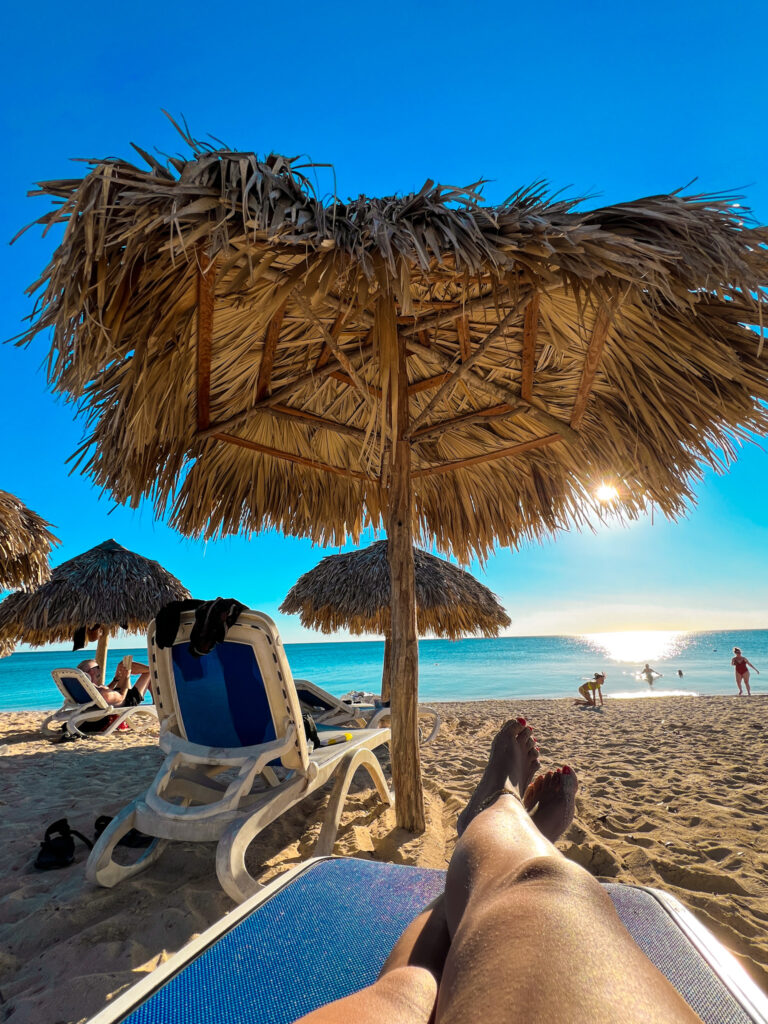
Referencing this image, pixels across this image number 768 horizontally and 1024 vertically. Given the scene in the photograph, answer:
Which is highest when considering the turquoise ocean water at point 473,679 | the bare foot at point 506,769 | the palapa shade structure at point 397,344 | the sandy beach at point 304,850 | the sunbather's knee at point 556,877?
the palapa shade structure at point 397,344

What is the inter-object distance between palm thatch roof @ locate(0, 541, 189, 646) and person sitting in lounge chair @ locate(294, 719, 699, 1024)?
799 centimetres

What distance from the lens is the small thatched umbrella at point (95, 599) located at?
7773mm

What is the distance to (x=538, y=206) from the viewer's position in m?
2.02

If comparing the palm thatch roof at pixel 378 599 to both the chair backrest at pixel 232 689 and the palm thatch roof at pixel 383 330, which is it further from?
the chair backrest at pixel 232 689

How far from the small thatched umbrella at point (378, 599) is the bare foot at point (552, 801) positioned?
20.4 ft

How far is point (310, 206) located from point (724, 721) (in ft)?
27.6

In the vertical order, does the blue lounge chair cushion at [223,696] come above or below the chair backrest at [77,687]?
above

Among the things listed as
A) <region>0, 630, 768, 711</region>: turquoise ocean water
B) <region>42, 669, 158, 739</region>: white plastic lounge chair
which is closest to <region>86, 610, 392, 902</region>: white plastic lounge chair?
<region>42, 669, 158, 739</region>: white plastic lounge chair

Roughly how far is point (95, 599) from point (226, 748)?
6657mm

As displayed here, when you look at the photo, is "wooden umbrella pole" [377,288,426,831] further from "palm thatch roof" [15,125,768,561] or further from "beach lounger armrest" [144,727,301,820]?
"beach lounger armrest" [144,727,301,820]

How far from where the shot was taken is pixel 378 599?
26.6 feet

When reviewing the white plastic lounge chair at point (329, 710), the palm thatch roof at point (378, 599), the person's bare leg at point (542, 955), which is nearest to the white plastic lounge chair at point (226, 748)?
the person's bare leg at point (542, 955)

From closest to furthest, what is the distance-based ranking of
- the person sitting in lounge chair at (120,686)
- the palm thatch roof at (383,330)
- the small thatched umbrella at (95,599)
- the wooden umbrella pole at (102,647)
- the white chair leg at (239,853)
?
the white chair leg at (239,853)
the palm thatch roof at (383,330)
the person sitting in lounge chair at (120,686)
the wooden umbrella pole at (102,647)
the small thatched umbrella at (95,599)

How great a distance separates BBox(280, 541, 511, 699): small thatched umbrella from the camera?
27.0ft
